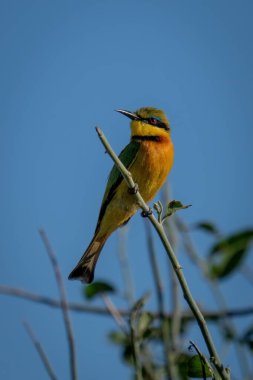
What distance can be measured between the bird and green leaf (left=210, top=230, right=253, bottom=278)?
80 cm

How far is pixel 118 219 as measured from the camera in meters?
4.00

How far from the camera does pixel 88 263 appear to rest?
12.0 feet

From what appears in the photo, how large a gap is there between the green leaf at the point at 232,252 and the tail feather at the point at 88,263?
0.72 m

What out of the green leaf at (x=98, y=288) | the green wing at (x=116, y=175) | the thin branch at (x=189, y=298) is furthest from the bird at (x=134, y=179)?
the thin branch at (x=189, y=298)

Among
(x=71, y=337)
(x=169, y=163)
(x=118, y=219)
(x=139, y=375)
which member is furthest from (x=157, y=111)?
(x=139, y=375)

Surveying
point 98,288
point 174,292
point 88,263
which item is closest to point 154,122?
point 88,263

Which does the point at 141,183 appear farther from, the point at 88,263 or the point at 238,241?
the point at 238,241

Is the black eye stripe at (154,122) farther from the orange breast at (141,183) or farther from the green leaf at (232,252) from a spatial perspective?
the green leaf at (232,252)

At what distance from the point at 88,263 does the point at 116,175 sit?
68 centimetres

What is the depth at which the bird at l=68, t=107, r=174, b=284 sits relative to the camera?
3.93 metres

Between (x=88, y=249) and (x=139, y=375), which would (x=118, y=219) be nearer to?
(x=88, y=249)

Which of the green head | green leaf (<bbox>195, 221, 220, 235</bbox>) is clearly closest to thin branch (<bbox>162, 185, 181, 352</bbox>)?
green leaf (<bbox>195, 221, 220, 235</bbox>)

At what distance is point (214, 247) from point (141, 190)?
0.82 metres

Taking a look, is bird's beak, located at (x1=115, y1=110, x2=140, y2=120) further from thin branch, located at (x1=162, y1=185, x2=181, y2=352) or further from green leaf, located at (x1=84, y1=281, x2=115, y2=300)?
green leaf, located at (x1=84, y1=281, x2=115, y2=300)
